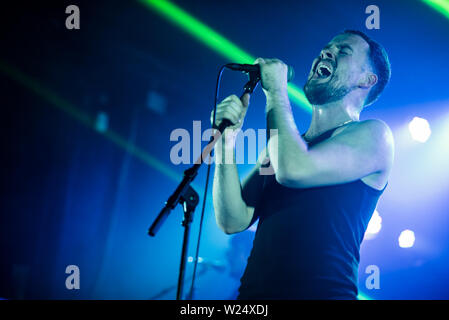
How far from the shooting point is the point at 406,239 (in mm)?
3676

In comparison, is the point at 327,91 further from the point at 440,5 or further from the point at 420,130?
the point at 420,130

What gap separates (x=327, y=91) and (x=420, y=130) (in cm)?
217

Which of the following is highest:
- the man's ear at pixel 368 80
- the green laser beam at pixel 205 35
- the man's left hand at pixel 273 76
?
the green laser beam at pixel 205 35

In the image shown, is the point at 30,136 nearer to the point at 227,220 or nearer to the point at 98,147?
the point at 98,147

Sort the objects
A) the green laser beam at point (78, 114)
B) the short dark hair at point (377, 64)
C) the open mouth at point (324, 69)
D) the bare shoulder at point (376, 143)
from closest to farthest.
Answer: the bare shoulder at point (376, 143) → the open mouth at point (324, 69) → the short dark hair at point (377, 64) → the green laser beam at point (78, 114)

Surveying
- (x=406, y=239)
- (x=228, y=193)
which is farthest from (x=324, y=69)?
(x=406, y=239)

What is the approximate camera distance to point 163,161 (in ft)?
14.5

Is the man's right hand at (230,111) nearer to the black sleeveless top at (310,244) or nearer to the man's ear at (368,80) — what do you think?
the black sleeveless top at (310,244)

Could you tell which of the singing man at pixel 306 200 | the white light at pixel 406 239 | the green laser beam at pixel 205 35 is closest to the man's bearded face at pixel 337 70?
the singing man at pixel 306 200

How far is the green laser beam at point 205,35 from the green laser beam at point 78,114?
58.3 inches

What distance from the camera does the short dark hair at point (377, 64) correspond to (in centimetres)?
196

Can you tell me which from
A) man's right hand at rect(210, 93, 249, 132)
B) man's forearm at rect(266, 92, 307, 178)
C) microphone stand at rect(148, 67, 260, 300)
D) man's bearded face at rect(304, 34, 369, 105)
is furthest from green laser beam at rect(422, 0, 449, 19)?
microphone stand at rect(148, 67, 260, 300)

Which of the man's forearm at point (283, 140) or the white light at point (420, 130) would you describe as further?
the white light at point (420, 130)
